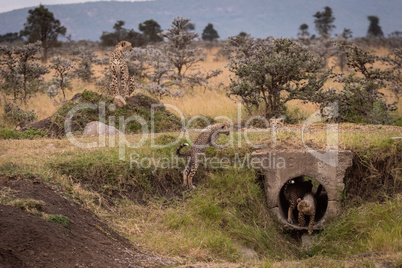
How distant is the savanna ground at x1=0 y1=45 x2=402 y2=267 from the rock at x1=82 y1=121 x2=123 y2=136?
0.75m

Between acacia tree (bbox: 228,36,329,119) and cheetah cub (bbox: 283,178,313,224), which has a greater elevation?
acacia tree (bbox: 228,36,329,119)

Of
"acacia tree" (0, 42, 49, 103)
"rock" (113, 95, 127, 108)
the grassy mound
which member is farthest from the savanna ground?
"acacia tree" (0, 42, 49, 103)

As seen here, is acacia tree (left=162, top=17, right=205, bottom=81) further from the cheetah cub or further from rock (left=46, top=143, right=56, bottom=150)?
the cheetah cub

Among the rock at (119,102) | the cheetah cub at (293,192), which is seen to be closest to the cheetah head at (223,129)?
the cheetah cub at (293,192)

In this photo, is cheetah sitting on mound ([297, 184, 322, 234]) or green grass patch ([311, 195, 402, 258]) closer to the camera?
green grass patch ([311, 195, 402, 258])

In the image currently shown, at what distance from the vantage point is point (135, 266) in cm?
548

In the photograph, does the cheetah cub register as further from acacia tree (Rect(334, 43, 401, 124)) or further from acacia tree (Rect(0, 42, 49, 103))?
acacia tree (Rect(0, 42, 49, 103))

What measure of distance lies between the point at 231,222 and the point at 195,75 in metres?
10.6

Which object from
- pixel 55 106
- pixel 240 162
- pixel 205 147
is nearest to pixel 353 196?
pixel 240 162

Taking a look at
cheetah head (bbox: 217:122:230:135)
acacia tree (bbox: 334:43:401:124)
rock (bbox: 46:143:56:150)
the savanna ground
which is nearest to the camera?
the savanna ground

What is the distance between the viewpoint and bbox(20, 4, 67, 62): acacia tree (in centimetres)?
2747

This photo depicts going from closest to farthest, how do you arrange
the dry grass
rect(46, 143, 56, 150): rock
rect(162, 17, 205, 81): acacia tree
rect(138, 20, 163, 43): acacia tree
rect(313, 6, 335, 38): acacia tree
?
rect(46, 143, 56, 150): rock
the dry grass
rect(162, 17, 205, 81): acacia tree
rect(138, 20, 163, 43): acacia tree
rect(313, 6, 335, 38): acacia tree

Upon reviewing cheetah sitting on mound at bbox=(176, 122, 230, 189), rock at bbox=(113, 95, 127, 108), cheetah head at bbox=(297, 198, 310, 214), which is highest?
rock at bbox=(113, 95, 127, 108)

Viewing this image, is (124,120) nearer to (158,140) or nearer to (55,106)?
(158,140)
